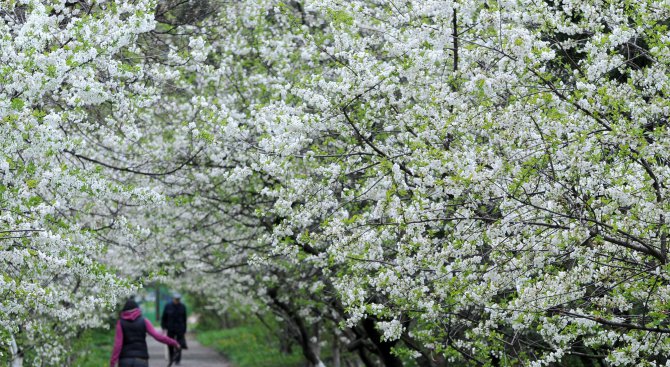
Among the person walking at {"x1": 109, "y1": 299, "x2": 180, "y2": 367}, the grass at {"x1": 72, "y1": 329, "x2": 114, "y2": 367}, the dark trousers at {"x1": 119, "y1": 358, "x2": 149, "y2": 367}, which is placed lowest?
the dark trousers at {"x1": 119, "y1": 358, "x2": 149, "y2": 367}

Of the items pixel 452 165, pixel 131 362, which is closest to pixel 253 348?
pixel 131 362

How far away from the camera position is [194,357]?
31219mm

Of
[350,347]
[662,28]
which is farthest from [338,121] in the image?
[350,347]

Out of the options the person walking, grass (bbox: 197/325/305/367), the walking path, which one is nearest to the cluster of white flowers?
the person walking

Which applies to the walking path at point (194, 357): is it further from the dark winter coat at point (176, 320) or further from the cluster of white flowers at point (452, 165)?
the cluster of white flowers at point (452, 165)

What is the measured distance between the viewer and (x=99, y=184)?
857 centimetres

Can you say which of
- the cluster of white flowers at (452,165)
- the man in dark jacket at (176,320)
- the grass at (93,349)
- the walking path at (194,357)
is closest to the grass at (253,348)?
the walking path at (194,357)

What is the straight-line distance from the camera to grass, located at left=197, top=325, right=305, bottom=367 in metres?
26.1

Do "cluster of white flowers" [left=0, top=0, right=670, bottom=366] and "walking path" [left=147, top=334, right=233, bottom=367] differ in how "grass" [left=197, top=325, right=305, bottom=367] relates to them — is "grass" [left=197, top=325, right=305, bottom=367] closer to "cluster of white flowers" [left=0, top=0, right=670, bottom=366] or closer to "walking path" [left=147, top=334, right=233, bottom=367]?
"walking path" [left=147, top=334, right=233, bottom=367]

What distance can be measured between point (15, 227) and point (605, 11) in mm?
5119

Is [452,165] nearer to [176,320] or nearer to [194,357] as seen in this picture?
[176,320]

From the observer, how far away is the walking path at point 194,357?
27938mm

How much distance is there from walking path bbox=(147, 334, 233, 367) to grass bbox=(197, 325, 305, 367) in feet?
1.09

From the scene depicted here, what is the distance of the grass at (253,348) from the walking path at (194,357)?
13.1 inches
